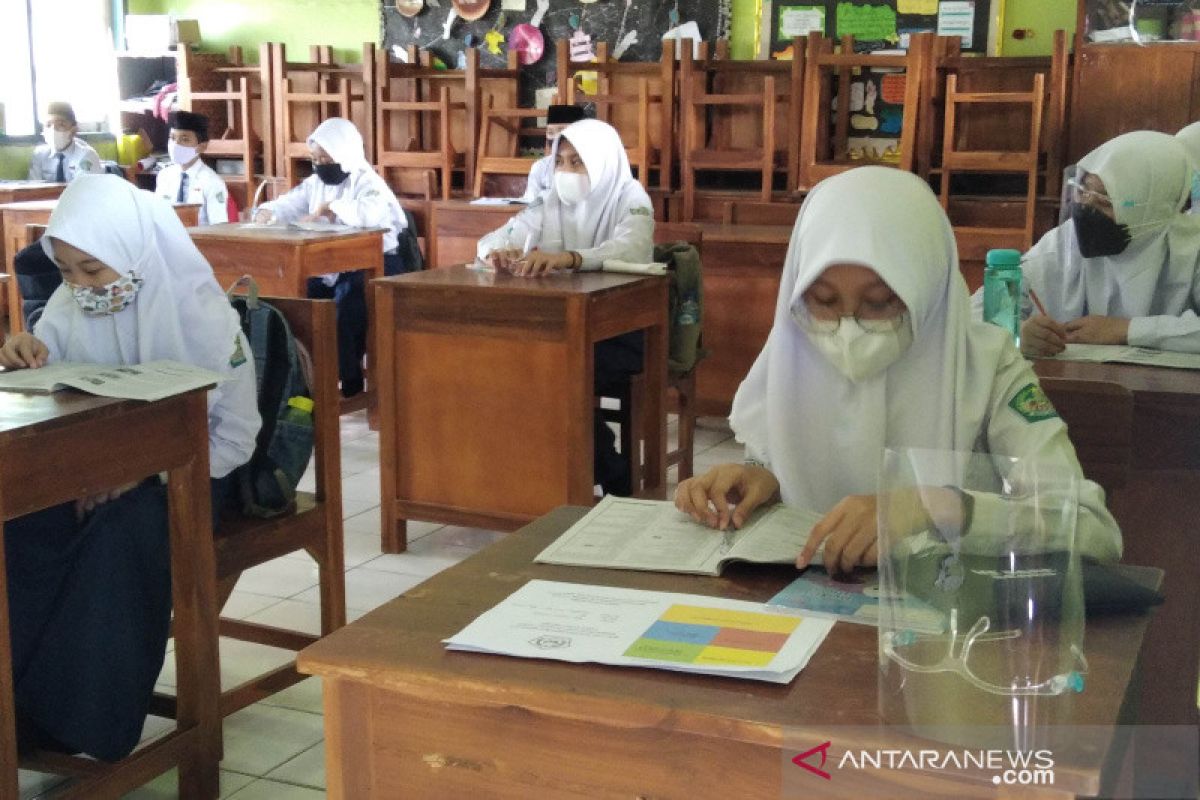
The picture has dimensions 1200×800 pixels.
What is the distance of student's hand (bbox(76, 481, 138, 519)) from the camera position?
2.27 metres

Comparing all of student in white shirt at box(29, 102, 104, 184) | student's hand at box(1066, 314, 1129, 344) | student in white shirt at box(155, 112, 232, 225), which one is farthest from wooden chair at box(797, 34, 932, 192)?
student in white shirt at box(29, 102, 104, 184)

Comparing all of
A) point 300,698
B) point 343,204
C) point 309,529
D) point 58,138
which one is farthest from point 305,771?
point 58,138

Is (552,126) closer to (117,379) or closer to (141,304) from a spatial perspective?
(141,304)

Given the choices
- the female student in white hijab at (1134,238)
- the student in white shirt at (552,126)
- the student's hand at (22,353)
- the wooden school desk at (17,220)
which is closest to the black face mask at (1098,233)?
the female student in white hijab at (1134,238)

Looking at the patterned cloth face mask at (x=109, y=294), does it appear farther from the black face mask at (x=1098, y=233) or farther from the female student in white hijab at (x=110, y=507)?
the black face mask at (x=1098, y=233)

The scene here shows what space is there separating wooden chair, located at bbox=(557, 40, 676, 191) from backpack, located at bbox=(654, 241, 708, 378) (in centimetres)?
271

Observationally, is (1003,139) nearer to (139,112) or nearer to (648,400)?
(648,400)

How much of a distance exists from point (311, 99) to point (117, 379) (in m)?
6.44

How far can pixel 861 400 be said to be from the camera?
1731 mm

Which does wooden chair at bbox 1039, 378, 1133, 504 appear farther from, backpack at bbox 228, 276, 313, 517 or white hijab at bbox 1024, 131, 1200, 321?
backpack at bbox 228, 276, 313, 517

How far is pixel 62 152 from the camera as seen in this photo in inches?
340

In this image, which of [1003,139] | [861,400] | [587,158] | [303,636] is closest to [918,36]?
[1003,139]

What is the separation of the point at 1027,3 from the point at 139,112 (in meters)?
6.00

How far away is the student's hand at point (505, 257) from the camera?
13.3ft
